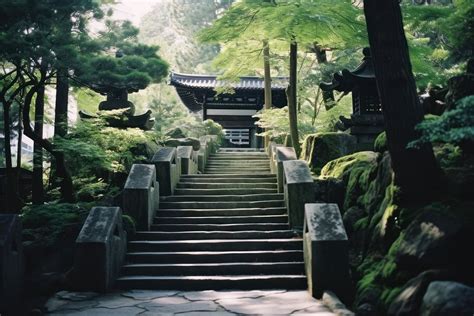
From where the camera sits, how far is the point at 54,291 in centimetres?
683

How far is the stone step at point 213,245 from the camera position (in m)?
8.24

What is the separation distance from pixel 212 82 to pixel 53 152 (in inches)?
689

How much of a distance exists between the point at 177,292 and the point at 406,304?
3.60 m

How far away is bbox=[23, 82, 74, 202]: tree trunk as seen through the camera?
10406mm

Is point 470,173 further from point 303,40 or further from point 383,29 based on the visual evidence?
point 303,40

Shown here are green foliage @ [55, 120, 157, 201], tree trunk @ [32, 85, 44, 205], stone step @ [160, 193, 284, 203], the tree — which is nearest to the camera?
the tree

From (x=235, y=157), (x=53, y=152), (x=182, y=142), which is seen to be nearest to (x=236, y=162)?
(x=235, y=157)

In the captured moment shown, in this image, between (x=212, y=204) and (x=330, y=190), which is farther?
(x=212, y=204)

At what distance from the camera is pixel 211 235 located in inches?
345

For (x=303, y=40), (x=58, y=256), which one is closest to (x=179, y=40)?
(x=303, y=40)

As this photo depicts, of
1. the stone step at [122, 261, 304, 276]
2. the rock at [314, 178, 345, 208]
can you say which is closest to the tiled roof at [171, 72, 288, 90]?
the rock at [314, 178, 345, 208]

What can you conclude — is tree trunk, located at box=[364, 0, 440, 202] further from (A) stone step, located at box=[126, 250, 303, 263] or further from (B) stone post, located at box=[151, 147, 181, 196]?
(B) stone post, located at box=[151, 147, 181, 196]

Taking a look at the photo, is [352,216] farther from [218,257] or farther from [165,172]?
[165,172]

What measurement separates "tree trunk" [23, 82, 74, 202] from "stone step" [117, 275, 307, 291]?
4483mm
